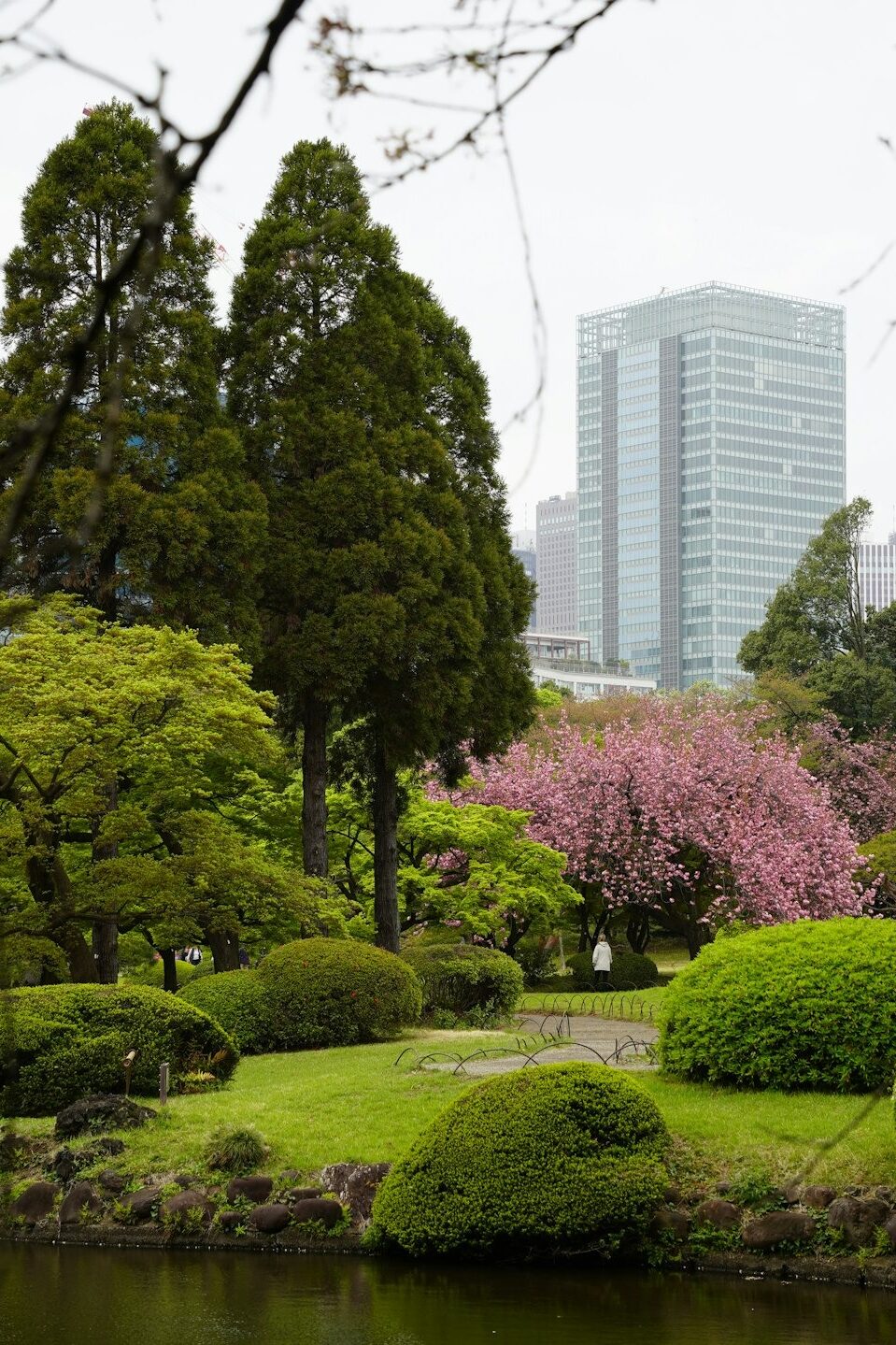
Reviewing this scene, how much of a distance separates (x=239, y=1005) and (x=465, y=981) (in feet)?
12.2

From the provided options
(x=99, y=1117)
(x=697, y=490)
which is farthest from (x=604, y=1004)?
(x=697, y=490)

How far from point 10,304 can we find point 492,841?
10797 millimetres

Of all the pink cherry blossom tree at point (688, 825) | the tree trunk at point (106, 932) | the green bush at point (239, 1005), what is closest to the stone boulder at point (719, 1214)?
the green bush at point (239, 1005)

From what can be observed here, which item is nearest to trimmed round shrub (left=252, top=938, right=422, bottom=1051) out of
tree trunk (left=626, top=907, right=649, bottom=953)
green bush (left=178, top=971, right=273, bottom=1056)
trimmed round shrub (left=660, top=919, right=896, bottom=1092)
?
green bush (left=178, top=971, right=273, bottom=1056)

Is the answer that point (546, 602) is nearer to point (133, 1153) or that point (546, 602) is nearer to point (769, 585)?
point (769, 585)

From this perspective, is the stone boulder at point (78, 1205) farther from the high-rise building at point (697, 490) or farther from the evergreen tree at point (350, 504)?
the high-rise building at point (697, 490)

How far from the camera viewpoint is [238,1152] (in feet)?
35.3

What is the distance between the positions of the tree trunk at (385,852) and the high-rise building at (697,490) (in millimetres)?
65852

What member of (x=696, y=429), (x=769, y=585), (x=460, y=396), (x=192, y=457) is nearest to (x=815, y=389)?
(x=696, y=429)

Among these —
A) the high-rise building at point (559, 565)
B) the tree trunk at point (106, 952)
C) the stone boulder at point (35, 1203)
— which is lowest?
the stone boulder at point (35, 1203)

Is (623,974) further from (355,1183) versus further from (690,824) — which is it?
(355,1183)

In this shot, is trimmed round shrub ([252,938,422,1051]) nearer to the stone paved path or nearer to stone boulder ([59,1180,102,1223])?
the stone paved path

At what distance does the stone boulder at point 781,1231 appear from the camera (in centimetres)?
932

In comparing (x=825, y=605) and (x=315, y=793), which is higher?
(x=825, y=605)
